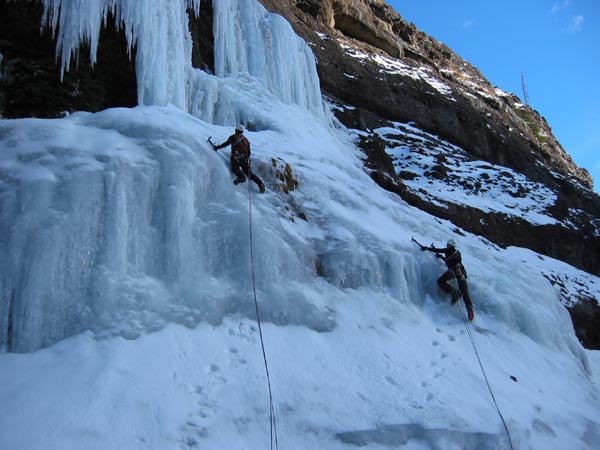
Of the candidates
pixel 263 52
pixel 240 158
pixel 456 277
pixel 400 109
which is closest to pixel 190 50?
pixel 263 52

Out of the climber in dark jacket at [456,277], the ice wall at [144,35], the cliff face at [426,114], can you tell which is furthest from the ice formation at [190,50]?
the climber in dark jacket at [456,277]

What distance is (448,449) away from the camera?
192 inches

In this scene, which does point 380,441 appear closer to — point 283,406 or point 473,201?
point 283,406

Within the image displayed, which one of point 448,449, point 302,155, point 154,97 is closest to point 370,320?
point 448,449

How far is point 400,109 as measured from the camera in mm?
25531

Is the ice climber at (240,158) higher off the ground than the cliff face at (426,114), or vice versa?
the cliff face at (426,114)

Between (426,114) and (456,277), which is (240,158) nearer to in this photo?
(456,277)

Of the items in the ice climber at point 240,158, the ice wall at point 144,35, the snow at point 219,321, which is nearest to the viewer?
the snow at point 219,321

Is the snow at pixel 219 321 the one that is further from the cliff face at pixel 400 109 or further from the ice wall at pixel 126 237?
the cliff face at pixel 400 109

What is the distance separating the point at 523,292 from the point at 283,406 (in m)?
6.31

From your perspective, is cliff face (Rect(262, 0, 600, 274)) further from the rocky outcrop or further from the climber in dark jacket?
the rocky outcrop

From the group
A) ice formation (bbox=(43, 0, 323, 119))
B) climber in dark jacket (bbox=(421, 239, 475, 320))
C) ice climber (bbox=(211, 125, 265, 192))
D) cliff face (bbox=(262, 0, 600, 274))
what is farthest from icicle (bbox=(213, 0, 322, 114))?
climber in dark jacket (bbox=(421, 239, 475, 320))

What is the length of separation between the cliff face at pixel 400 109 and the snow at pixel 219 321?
4705 millimetres

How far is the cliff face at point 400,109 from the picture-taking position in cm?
1110
